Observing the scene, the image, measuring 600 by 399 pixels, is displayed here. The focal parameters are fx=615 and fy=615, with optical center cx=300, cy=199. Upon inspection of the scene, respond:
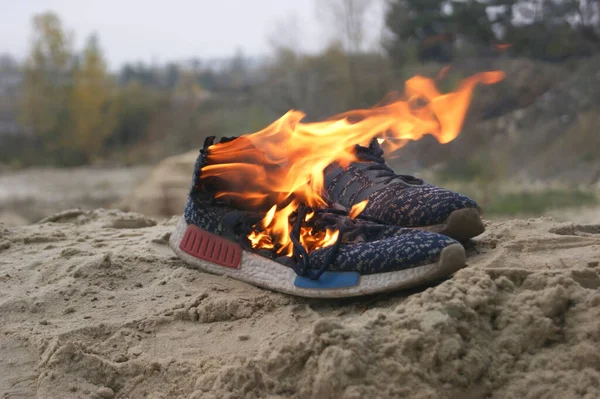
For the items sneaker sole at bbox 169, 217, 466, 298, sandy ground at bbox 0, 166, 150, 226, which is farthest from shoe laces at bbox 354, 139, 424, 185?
sandy ground at bbox 0, 166, 150, 226

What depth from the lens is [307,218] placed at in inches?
80.5

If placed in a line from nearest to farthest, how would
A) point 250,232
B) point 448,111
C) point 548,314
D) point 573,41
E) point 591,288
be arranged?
point 548,314, point 591,288, point 250,232, point 448,111, point 573,41

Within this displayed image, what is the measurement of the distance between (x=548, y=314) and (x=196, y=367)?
2.76 ft

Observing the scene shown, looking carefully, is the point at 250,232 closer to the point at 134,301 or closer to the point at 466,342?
the point at 134,301

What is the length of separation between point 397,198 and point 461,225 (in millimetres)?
229

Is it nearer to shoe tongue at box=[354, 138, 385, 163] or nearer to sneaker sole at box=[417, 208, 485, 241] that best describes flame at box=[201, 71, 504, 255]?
shoe tongue at box=[354, 138, 385, 163]

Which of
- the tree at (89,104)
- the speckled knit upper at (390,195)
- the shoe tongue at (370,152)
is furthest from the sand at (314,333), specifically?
the tree at (89,104)

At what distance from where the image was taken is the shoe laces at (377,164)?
85.4 inches

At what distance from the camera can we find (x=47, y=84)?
15.0 m

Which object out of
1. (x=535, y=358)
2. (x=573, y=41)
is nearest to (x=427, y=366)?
(x=535, y=358)

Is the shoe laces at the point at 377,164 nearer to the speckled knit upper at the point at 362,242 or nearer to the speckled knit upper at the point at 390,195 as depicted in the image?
the speckled knit upper at the point at 390,195

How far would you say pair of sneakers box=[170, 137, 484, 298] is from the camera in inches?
65.9

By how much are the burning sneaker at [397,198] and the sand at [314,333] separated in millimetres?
126

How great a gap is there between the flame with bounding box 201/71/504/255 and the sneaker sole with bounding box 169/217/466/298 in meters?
0.08
